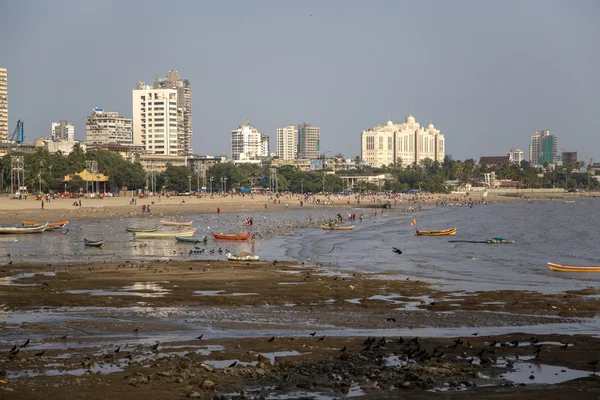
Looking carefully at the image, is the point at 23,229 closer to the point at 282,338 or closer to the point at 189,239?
the point at 189,239

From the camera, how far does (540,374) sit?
17.0 meters

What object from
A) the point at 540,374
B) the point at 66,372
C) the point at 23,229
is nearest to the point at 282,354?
the point at 66,372

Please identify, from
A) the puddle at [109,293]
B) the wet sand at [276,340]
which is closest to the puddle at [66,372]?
the wet sand at [276,340]

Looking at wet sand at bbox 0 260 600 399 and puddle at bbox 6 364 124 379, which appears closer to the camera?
wet sand at bbox 0 260 600 399

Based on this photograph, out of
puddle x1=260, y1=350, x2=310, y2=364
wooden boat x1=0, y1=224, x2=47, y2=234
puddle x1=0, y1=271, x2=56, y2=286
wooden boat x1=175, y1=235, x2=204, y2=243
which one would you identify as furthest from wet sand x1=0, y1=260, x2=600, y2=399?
wooden boat x1=0, y1=224, x2=47, y2=234

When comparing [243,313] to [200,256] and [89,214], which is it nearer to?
[200,256]

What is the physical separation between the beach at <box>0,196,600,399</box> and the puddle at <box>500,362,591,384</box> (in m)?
0.04

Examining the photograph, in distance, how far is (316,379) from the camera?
52.7 ft

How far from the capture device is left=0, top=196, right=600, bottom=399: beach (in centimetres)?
1560

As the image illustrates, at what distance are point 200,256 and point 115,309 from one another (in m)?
20.9

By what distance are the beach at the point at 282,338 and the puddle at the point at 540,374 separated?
4cm

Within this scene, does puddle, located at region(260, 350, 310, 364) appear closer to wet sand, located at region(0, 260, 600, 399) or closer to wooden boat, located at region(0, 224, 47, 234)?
wet sand, located at region(0, 260, 600, 399)

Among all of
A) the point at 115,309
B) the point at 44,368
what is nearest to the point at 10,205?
the point at 115,309

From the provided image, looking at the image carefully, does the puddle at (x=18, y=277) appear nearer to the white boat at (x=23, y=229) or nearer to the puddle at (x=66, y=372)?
the puddle at (x=66, y=372)
